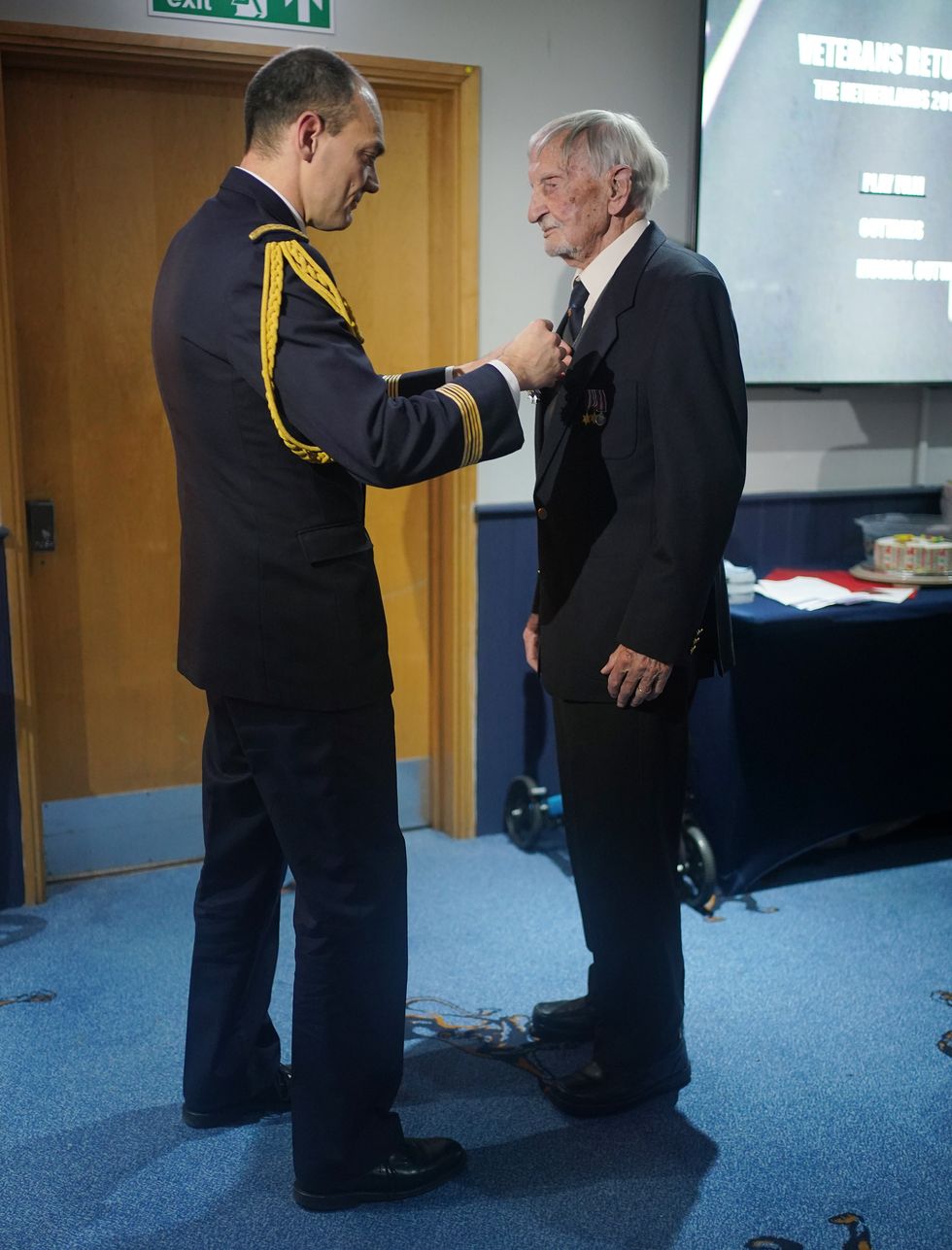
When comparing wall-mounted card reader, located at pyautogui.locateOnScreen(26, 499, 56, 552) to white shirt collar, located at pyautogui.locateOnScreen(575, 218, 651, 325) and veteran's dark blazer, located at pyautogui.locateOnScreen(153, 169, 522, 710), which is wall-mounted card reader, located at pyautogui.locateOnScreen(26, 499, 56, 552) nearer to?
veteran's dark blazer, located at pyautogui.locateOnScreen(153, 169, 522, 710)

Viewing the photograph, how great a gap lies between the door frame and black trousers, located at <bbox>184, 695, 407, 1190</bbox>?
111cm

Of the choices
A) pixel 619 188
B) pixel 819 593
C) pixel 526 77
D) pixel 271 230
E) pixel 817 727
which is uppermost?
pixel 526 77

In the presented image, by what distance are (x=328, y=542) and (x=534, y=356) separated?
37 cm

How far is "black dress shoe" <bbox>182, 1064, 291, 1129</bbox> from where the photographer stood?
2.03 metres

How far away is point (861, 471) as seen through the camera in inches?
140

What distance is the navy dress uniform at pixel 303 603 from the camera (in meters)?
1.55

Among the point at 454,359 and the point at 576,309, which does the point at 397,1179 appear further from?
the point at 454,359

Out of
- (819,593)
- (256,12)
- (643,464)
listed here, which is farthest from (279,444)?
(819,593)

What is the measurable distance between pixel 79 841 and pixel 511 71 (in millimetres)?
2140

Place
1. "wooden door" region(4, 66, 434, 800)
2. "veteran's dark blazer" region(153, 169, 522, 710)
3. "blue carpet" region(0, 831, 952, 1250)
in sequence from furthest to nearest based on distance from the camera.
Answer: "wooden door" region(4, 66, 434, 800)
"blue carpet" region(0, 831, 952, 1250)
"veteran's dark blazer" region(153, 169, 522, 710)

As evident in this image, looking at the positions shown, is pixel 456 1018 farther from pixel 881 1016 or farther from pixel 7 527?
pixel 7 527

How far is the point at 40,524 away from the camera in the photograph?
9.55 feet

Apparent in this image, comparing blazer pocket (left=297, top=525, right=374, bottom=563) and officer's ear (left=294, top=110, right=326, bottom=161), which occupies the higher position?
officer's ear (left=294, top=110, right=326, bottom=161)

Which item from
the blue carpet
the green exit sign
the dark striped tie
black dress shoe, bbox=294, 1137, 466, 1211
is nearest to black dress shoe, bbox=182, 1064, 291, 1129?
the blue carpet
